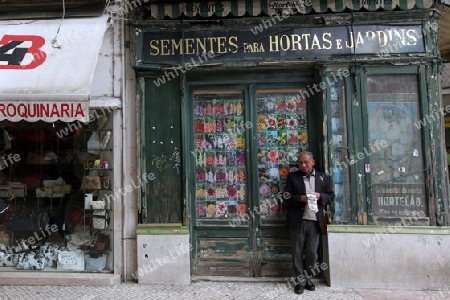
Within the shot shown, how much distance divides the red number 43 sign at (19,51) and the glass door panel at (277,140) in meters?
3.11

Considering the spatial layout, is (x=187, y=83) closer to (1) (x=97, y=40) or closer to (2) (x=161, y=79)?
(2) (x=161, y=79)

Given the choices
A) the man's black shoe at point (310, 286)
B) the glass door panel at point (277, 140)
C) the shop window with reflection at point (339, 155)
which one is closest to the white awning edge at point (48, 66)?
the glass door panel at point (277, 140)

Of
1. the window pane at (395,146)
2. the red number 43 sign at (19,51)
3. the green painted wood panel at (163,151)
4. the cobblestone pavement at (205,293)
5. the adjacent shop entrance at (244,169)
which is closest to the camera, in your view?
the cobblestone pavement at (205,293)

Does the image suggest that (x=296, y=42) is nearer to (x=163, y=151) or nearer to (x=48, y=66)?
(x=163, y=151)

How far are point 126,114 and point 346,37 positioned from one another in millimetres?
3386

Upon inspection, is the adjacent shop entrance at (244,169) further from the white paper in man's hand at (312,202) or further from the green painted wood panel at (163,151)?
the white paper in man's hand at (312,202)

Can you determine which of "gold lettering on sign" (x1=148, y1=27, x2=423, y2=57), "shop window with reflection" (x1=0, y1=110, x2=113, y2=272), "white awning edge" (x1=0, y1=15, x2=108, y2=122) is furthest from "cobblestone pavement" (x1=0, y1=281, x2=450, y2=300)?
"gold lettering on sign" (x1=148, y1=27, x2=423, y2=57)

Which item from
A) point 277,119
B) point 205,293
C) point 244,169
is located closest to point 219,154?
point 244,169

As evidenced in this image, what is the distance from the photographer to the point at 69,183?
17.9 ft

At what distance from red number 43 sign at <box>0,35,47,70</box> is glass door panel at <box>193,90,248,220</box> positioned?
2.22 metres

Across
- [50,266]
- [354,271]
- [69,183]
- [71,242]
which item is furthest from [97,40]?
[354,271]

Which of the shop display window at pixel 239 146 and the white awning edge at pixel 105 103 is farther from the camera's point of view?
the shop display window at pixel 239 146

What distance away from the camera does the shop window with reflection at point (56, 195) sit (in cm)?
528

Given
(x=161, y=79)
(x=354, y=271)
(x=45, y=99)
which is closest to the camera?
(x=45, y=99)
